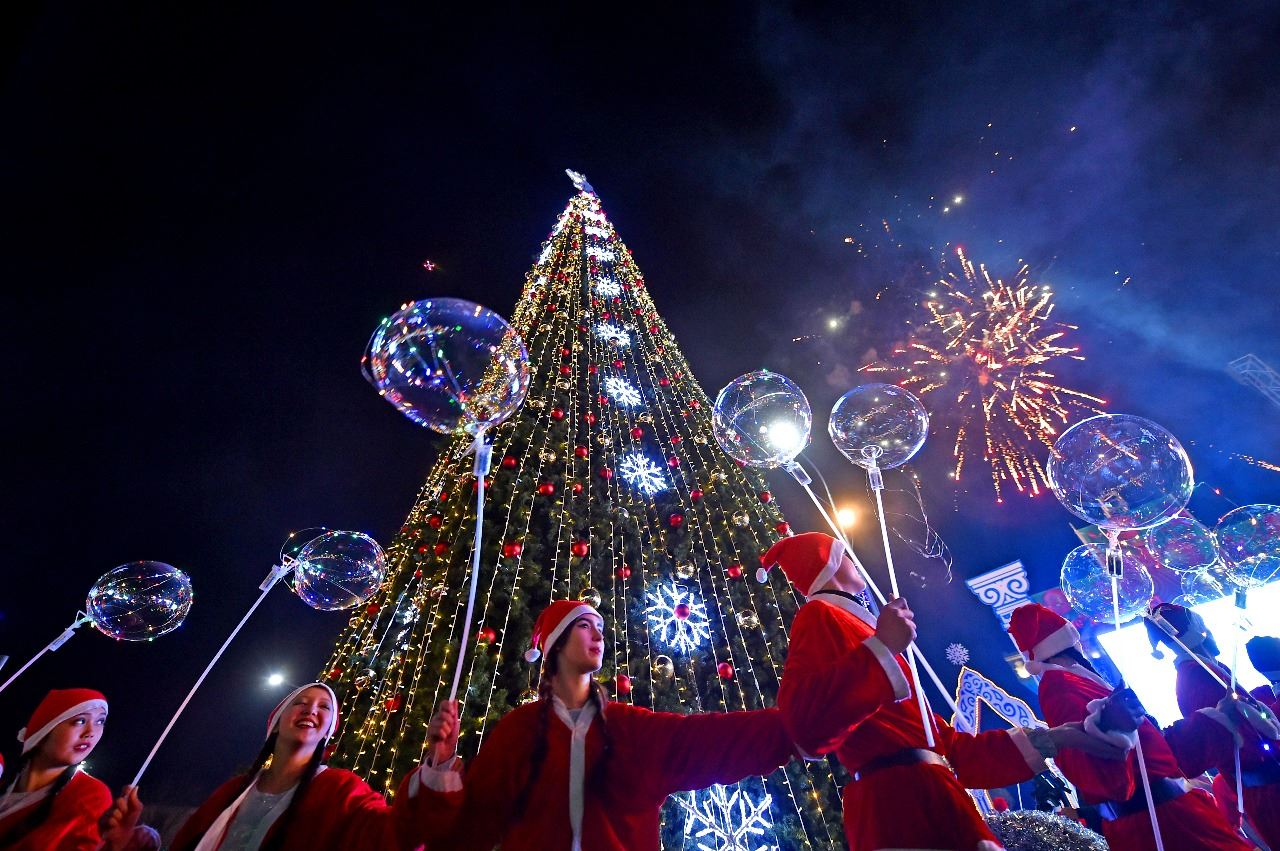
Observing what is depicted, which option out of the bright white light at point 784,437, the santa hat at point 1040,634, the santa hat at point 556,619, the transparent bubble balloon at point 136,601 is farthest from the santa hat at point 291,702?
the santa hat at point 1040,634

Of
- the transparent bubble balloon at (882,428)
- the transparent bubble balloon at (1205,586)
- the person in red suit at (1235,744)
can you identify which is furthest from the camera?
the transparent bubble balloon at (1205,586)

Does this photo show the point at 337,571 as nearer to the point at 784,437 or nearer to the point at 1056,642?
the point at 784,437

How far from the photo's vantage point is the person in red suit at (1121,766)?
2.08 metres

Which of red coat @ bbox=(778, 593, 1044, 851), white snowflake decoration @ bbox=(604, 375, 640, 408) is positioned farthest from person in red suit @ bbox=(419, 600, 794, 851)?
white snowflake decoration @ bbox=(604, 375, 640, 408)

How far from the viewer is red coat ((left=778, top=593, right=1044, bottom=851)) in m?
1.69

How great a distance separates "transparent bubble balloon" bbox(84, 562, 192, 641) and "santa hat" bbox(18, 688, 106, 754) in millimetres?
1315

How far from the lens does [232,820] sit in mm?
2156

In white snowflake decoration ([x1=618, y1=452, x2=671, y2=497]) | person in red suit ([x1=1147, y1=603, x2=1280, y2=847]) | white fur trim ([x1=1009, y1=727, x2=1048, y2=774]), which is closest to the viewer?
white fur trim ([x1=1009, y1=727, x2=1048, y2=774])

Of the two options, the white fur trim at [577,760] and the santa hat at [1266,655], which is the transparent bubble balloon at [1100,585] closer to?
the santa hat at [1266,655]

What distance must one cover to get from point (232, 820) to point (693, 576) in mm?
4652

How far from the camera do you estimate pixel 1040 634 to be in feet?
10.2

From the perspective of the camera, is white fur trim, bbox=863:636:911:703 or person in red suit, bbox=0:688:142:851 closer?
white fur trim, bbox=863:636:911:703

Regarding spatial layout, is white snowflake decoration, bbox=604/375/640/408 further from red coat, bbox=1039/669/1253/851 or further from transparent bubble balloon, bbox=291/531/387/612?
red coat, bbox=1039/669/1253/851

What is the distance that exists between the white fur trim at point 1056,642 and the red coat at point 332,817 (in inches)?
138
